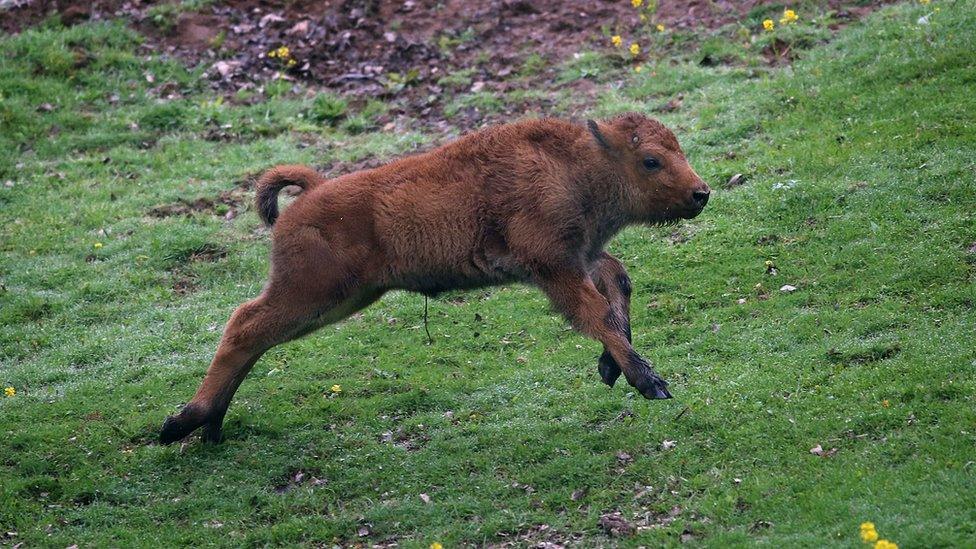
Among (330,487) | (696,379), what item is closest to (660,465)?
(696,379)

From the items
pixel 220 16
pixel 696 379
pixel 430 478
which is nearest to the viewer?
pixel 430 478

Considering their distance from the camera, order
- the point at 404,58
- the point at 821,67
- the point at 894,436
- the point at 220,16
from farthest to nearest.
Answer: the point at 220,16 → the point at 404,58 → the point at 821,67 → the point at 894,436

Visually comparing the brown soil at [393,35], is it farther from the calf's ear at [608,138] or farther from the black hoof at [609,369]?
the black hoof at [609,369]

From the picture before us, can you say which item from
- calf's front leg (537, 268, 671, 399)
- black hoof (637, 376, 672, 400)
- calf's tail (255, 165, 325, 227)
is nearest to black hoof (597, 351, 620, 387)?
calf's front leg (537, 268, 671, 399)

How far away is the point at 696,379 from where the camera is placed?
8.78 m

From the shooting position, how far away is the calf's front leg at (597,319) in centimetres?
772

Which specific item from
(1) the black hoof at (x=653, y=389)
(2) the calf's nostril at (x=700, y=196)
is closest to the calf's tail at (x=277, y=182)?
(2) the calf's nostril at (x=700, y=196)

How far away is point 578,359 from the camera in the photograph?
9672 millimetres

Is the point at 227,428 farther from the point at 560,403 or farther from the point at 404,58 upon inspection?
the point at 404,58

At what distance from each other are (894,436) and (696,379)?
185cm

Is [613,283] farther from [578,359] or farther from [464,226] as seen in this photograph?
[464,226]

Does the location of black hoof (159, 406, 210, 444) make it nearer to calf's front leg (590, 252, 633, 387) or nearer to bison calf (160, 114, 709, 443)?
bison calf (160, 114, 709, 443)

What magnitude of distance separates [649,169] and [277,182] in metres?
2.96

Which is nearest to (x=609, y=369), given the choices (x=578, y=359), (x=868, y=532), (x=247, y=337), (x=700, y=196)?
(x=578, y=359)
